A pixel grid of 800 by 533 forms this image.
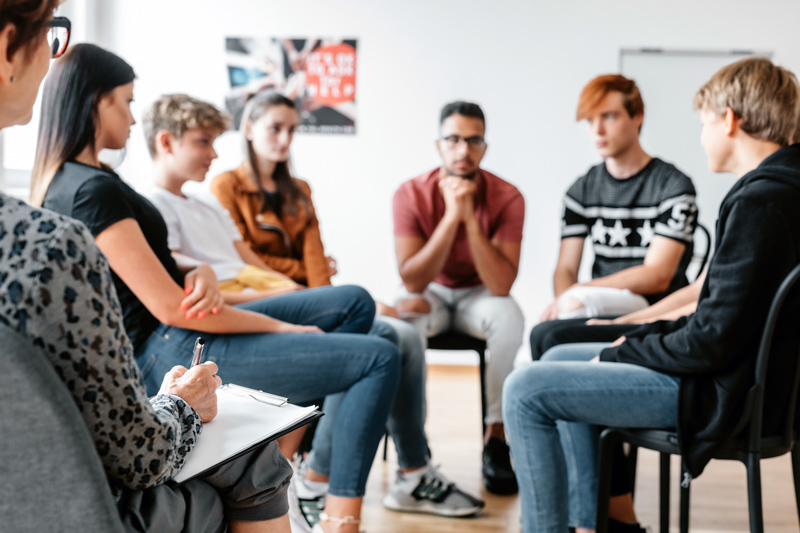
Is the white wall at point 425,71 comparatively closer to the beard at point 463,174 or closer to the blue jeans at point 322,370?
the beard at point 463,174

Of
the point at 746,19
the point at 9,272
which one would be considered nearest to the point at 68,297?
the point at 9,272

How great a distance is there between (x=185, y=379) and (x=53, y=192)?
2.21 ft

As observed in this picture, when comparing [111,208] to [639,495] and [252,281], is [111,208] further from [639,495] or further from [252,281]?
[639,495]

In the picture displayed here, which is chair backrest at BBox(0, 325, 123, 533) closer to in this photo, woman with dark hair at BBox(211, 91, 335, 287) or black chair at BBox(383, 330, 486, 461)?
woman with dark hair at BBox(211, 91, 335, 287)

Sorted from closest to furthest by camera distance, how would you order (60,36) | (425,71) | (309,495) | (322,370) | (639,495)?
(60,36) → (322,370) → (309,495) → (639,495) → (425,71)

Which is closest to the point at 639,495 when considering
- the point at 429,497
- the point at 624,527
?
the point at 624,527

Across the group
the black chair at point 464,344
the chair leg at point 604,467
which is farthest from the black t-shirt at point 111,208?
the black chair at point 464,344

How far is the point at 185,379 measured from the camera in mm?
939

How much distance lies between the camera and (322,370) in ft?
5.08

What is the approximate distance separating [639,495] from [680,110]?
8.85 ft

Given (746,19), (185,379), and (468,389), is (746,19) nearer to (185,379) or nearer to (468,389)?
(468,389)

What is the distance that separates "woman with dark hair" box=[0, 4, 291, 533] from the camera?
23.9 inches

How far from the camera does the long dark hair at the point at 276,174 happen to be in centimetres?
239

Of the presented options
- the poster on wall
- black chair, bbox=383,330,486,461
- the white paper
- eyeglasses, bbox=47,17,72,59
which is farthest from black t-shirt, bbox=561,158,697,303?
the poster on wall
